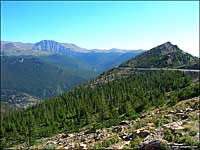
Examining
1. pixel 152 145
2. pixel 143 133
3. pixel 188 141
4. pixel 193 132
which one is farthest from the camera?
pixel 143 133

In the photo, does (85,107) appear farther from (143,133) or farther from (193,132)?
(193,132)

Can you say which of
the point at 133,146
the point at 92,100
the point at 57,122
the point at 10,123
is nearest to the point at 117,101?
the point at 92,100

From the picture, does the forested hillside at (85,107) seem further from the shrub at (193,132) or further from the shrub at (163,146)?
the shrub at (163,146)

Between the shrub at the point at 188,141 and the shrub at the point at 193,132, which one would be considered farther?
the shrub at the point at 193,132

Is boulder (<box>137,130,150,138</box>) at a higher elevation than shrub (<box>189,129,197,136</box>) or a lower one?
lower

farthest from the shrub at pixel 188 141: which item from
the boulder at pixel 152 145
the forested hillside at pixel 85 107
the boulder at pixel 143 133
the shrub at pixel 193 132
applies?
the forested hillside at pixel 85 107

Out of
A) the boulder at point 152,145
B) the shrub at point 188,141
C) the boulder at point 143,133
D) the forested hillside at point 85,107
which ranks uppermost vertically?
the shrub at point 188,141

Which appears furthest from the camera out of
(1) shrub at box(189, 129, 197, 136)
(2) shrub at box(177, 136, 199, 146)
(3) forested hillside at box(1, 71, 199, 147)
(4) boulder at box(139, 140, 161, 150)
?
(3) forested hillside at box(1, 71, 199, 147)

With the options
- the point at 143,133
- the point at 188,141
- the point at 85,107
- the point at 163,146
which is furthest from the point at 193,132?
the point at 85,107

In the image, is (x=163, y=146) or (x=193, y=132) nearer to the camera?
(x=163, y=146)

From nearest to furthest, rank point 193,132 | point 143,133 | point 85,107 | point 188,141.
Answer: point 188,141
point 193,132
point 143,133
point 85,107

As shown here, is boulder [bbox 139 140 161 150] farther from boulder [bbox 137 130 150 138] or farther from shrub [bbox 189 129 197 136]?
boulder [bbox 137 130 150 138]

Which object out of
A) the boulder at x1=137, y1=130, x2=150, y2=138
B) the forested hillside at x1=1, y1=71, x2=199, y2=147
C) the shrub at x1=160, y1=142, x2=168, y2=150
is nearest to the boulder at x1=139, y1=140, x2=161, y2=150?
the shrub at x1=160, y1=142, x2=168, y2=150

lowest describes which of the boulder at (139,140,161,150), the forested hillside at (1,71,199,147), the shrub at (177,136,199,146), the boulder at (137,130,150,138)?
the forested hillside at (1,71,199,147)
